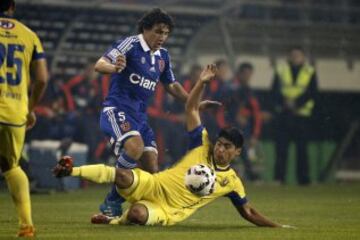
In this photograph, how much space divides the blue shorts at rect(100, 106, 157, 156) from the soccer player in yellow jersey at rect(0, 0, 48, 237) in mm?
2435

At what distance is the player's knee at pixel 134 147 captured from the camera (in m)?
12.1

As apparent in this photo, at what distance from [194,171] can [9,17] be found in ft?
8.22

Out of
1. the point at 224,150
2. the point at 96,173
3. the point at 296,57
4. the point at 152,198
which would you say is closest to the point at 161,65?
the point at 224,150

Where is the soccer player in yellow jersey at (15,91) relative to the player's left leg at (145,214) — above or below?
above

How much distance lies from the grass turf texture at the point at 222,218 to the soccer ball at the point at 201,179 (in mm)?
381

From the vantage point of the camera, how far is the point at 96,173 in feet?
35.2

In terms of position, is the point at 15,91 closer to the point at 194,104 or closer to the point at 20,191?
the point at 20,191

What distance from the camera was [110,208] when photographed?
478 inches

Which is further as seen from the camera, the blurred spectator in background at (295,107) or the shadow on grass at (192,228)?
the blurred spectator in background at (295,107)

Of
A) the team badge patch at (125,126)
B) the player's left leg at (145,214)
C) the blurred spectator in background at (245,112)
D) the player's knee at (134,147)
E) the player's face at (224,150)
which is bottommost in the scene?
the blurred spectator in background at (245,112)

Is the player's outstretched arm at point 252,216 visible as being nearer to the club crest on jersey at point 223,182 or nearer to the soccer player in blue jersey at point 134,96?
the club crest on jersey at point 223,182

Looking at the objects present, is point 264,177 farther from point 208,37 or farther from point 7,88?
point 7,88

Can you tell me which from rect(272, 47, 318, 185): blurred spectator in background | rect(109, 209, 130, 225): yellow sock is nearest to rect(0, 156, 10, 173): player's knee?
rect(109, 209, 130, 225): yellow sock

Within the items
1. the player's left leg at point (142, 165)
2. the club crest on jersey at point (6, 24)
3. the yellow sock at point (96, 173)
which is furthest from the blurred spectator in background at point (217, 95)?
the club crest on jersey at point (6, 24)
